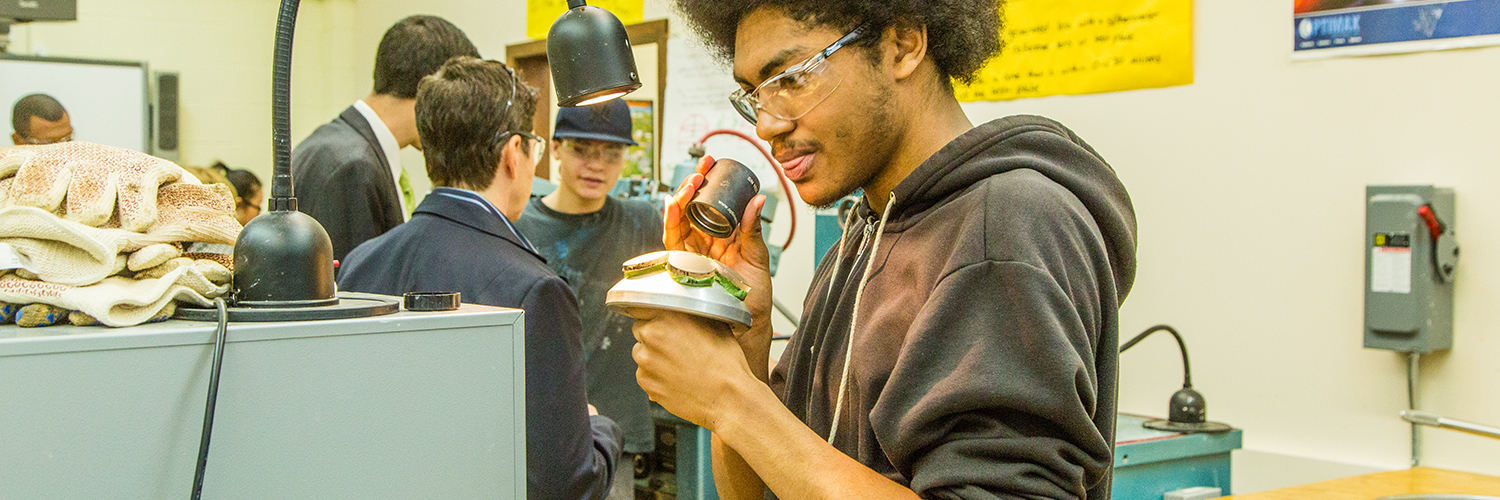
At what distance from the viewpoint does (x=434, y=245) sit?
1.67m

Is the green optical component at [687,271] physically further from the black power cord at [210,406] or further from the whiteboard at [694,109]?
the whiteboard at [694,109]

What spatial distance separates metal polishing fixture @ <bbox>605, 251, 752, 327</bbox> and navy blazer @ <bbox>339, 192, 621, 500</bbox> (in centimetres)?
61

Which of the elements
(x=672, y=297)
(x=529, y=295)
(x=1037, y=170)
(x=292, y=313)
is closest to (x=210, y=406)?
(x=292, y=313)

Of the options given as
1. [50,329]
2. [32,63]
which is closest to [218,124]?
[32,63]

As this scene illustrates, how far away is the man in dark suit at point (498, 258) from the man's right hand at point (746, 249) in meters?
0.36

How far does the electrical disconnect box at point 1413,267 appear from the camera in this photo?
1.82m

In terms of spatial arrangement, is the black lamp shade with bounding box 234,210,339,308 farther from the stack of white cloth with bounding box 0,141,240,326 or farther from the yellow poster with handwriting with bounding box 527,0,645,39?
the yellow poster with handwriting with bounding box 527,0,645,39

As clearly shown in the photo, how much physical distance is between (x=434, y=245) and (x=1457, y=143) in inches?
66.0

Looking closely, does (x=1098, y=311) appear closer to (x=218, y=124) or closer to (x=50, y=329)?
(x=50, y=329)

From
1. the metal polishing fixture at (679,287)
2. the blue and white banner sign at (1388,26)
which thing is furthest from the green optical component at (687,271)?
the blue and white banner sign at (1388,26)

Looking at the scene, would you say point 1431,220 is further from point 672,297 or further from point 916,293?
point 672,297

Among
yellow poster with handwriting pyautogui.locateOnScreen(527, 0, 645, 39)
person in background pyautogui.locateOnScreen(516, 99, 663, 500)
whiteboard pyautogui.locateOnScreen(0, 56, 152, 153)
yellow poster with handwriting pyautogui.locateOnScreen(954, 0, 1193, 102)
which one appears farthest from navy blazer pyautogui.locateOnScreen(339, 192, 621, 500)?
whiteboard pyautogui.locateOnScreen(0, 56, 152, 153)

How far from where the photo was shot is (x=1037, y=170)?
0.91 meters

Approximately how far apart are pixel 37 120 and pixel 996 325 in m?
3.90
